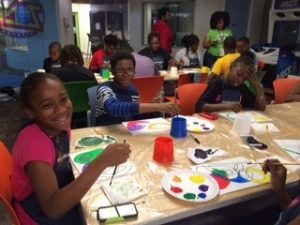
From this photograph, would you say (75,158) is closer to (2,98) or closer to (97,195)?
(97,195)

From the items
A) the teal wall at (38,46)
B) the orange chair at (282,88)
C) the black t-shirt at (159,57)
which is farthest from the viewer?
the teal wall at (38,46)

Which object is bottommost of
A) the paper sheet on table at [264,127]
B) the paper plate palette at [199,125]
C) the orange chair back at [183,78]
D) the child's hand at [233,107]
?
the paper sheet on table at [264,127]

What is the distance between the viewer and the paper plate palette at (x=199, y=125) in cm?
169

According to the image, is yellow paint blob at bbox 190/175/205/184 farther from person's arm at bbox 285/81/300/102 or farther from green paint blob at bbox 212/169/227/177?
person's arm at bbox 285/81/300/102

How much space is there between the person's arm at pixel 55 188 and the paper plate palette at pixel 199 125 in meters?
0.85

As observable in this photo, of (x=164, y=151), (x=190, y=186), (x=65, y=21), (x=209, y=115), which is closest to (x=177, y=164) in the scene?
(x=164, y=151)

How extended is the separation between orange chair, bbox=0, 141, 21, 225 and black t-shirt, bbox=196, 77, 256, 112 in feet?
4.51

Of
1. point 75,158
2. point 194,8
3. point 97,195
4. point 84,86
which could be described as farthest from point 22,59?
point 97,195

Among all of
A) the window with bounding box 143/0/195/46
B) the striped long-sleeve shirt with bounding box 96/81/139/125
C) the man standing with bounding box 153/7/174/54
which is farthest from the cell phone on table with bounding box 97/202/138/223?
the window with bounding box 143/0/195/46

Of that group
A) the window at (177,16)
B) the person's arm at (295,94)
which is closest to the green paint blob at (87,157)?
the person's arm at (295,94)

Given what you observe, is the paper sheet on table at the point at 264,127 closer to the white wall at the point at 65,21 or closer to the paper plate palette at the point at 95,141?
the paper plate palette at the point at 95,141

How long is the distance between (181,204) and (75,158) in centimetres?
58

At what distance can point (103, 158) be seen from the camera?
966 millimetres

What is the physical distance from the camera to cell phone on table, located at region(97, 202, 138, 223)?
0.91 m
